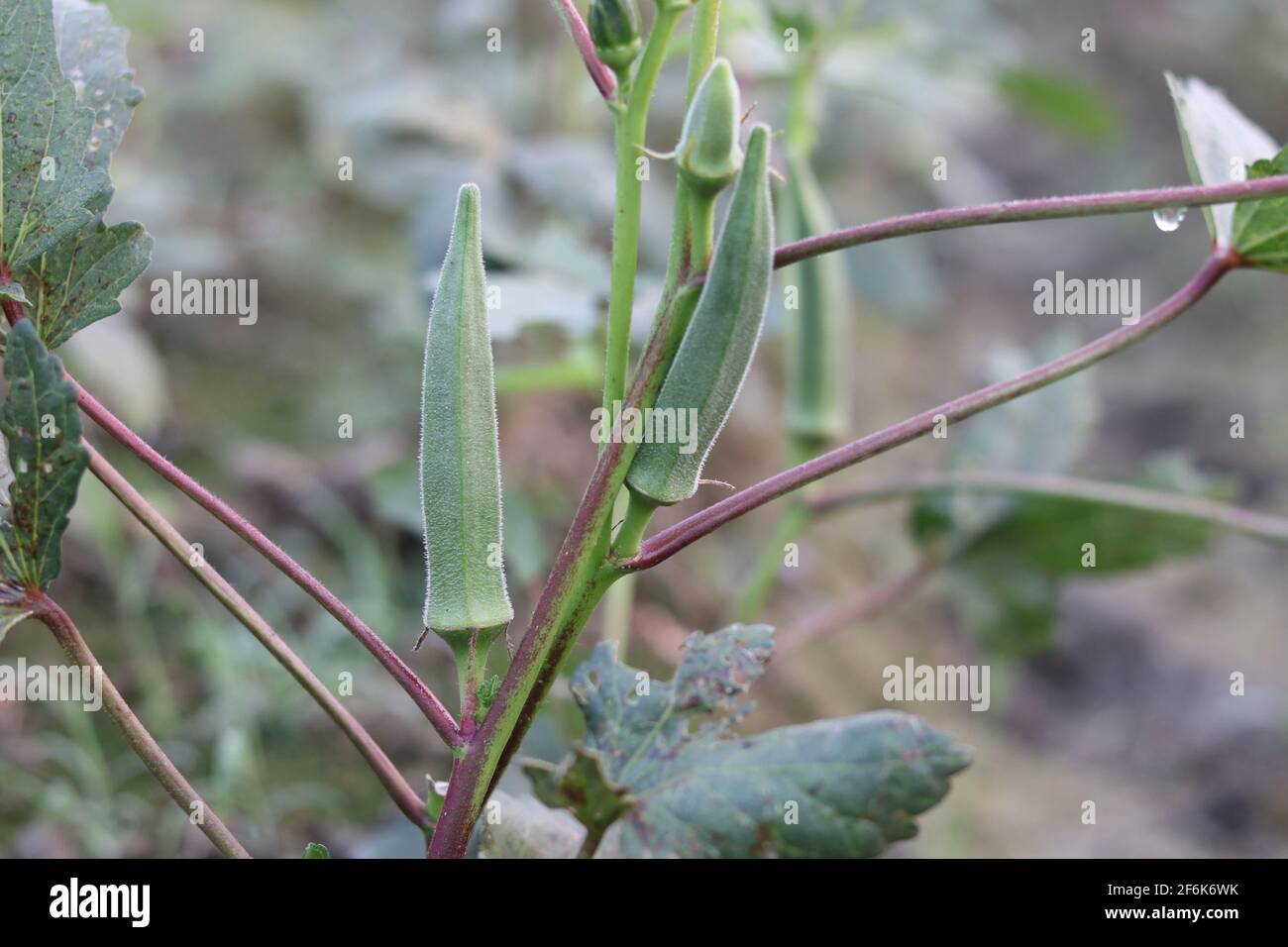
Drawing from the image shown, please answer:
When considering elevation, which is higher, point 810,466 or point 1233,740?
point 810,466

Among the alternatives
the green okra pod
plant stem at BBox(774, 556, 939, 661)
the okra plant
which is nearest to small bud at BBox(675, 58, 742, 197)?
the okra plant

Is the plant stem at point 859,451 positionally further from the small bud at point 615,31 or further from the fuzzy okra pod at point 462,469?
the small bud at point 615,31

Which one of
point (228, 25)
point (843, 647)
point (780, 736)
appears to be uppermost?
point (228, 25)

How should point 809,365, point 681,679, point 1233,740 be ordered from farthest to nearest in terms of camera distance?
point 1233,740, point 809,365, point 681,679

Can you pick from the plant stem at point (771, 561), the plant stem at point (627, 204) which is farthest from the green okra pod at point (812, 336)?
the plant stem at point (627, 204)

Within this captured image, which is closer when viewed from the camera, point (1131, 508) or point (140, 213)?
point (1131, 508)

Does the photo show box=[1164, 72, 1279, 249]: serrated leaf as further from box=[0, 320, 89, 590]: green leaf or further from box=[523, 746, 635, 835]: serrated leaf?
box=[0, 320, 89, 590]: green leaf
